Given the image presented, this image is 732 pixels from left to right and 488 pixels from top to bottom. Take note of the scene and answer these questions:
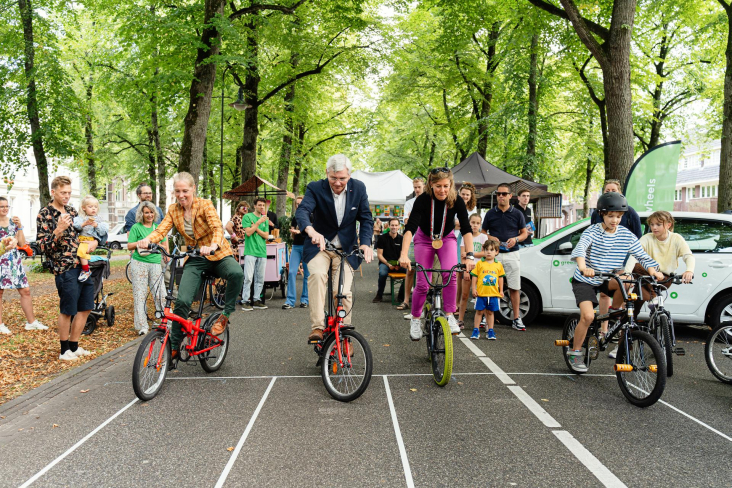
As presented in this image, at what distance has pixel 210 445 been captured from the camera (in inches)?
157

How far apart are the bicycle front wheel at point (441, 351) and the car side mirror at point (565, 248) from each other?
140 inches

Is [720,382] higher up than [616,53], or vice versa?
[616,53]

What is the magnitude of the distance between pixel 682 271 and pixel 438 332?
157 inches

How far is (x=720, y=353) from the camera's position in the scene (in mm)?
5754


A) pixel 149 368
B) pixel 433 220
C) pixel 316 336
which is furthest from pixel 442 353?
pixel 149 368

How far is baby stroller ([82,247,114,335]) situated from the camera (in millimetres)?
7852

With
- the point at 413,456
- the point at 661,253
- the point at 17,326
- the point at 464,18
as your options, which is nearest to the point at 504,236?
the point at 661,253

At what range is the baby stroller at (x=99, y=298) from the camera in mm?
7852

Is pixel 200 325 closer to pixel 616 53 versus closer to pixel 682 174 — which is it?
pixel 616 53

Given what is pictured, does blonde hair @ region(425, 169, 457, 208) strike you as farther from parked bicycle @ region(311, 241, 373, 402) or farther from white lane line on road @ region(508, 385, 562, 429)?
white lane line on road @ region(508, 385, 562, 429)

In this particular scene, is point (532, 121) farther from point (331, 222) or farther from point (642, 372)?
point (642, 372)

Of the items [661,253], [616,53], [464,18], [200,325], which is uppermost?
[464,18]

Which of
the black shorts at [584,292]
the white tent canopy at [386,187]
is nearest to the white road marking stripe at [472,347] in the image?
the black shorts at [584,292]

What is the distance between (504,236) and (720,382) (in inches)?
150
